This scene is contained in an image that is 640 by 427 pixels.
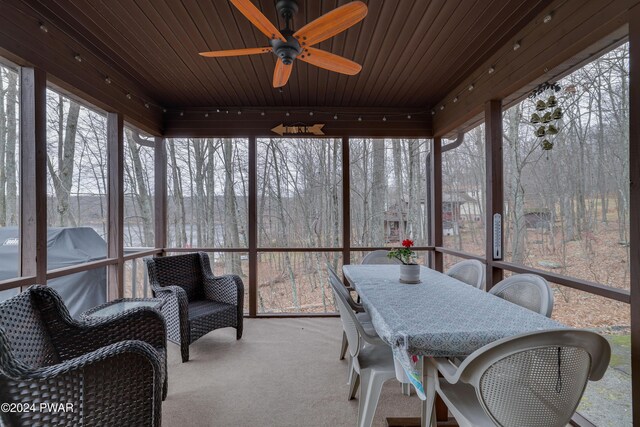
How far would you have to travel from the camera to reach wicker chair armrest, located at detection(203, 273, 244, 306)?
3094mm

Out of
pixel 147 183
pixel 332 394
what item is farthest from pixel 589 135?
pixel 147 183

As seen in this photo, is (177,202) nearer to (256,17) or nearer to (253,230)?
(253,230)

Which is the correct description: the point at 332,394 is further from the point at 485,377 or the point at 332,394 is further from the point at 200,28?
the point at 200,28

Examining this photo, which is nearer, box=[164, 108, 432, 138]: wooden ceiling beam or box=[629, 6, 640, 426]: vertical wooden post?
box=[629, 6, 640, 426]: vertical wooden post

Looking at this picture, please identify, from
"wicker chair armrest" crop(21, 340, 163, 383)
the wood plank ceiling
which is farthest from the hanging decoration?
"wicker chair armrest" crop(21, 340, 163, 383)

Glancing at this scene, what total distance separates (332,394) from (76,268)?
94.2 inches

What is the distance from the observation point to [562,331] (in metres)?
1.07

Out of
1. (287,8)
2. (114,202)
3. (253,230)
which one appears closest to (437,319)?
(287,8)

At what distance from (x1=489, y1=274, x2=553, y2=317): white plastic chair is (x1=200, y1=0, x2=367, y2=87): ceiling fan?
1.92 metres

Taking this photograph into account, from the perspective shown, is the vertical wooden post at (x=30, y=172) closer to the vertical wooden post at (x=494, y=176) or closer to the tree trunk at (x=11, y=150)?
the tree trunk at (x=11, y=150)

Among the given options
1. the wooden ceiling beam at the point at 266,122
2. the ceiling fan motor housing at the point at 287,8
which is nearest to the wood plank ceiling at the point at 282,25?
the ceiling fan motor housing at the point at 287,8

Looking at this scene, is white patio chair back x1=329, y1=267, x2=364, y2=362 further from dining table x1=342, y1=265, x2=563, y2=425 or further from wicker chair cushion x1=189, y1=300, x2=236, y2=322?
wicker chair cushion x1=189, y1=300, x2=236, y2=322

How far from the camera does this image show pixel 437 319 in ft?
5.13

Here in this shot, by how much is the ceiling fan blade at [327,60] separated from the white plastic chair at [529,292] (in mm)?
1921
